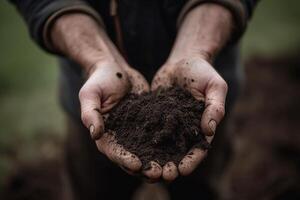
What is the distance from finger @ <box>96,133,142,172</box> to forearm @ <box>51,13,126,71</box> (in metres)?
0.34

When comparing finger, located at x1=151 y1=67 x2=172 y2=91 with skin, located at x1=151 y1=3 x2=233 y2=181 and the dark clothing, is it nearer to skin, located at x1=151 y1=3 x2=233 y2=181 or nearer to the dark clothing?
skin, located at x1=151 y1=3 x2=233 y2=181

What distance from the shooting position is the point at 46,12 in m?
1.73

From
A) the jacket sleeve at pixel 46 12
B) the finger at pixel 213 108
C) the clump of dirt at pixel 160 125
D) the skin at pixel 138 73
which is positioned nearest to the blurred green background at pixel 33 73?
the jacket sleeve at pixel 46 12

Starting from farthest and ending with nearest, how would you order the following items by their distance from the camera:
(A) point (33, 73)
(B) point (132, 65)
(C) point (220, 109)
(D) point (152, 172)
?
(A) point (33, 73) < (B) point (132, 65) < (C) point (220, 109) < (D) point (152, 172)

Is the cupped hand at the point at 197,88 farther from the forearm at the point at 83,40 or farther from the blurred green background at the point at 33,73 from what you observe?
the blurred green background at the point at 33,73

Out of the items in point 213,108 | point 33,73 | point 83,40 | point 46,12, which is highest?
point 46,12

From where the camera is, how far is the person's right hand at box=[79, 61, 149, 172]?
1.41 m

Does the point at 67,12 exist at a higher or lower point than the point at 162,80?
higher

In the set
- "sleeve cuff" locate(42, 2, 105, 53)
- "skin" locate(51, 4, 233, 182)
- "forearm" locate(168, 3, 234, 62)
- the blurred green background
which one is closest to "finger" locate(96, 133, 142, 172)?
"skin" locate(51, 4, 233, 182)

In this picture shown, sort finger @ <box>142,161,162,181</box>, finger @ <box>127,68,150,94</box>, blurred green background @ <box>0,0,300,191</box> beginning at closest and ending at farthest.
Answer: finger @ <box>142,161,162,181</box>
finger @ <box>127,68,150,94</box>
blurred green background @ <box>0,0,300,191</box>

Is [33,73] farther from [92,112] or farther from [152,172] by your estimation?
[152,172]

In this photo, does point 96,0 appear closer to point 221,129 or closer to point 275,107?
point 221,129

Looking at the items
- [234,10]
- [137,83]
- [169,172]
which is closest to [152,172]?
Answer: [169,172]

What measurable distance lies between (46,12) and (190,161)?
83 centimetres
